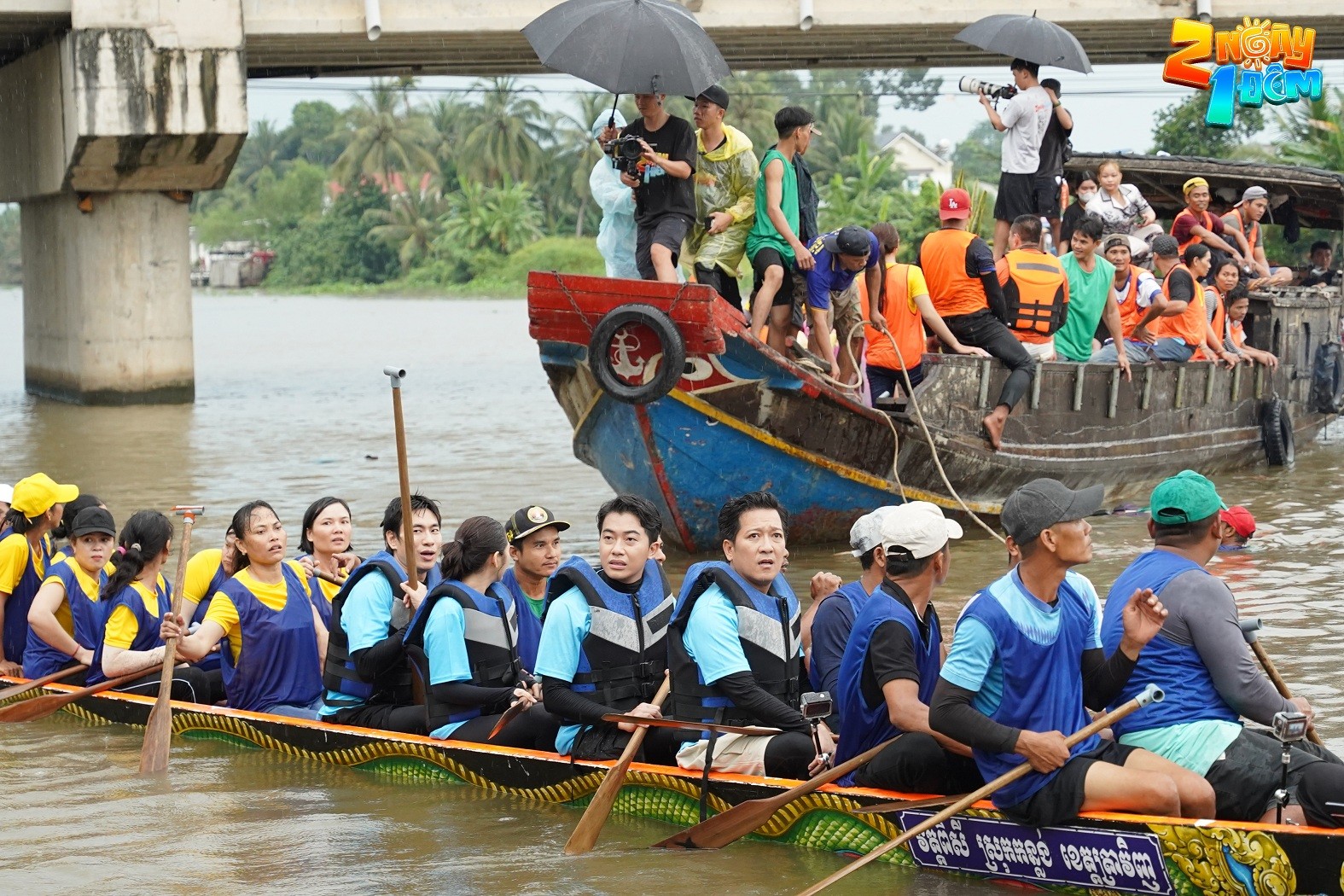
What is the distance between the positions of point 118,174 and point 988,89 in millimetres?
10805

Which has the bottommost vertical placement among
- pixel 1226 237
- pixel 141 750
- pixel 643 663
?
pixel 141 750

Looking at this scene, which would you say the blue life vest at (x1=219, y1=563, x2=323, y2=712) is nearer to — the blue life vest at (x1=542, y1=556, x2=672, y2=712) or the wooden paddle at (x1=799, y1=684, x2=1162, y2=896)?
the blue life vest at (x1=542, y1=556, x2=672, y2=712)

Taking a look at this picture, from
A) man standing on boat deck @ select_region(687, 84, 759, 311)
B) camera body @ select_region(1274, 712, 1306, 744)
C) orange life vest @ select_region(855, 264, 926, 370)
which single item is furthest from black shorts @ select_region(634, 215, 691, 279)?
camera body @ select_region(1274, 712, 1306, 744)

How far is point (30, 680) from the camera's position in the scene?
7.50 m

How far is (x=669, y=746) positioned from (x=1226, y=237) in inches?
422

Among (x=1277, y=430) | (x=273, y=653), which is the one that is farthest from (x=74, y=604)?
(x=1277, y=430)

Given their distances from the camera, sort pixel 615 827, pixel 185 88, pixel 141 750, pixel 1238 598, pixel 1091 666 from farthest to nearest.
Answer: pixel 185 88 → pixel 1238 598 → pixel 141 750 → pixel 615 827 → pixel 1091 666

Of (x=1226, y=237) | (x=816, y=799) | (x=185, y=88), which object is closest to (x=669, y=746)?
(x=816, y=799)

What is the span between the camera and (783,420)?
10406 mm

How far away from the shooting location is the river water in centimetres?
550

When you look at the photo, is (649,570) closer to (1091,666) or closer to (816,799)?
(816,799)

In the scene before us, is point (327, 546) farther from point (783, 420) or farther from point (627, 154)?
point (783, 420)

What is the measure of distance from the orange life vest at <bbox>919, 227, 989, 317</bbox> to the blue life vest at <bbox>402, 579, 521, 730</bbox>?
17.8ft

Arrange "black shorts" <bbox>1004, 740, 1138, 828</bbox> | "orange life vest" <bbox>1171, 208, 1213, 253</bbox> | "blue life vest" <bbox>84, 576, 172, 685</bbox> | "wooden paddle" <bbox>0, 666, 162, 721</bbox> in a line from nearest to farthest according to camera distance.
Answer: "black shorts" <bbox>1004, 740, 1138, 828</bbox>, "blue life vest" <bbox>84, 576, 172, 685</bbox>, "wooden paddle" <bbox>0, 666, 162, 721</bbox>, "orange life vest" <bbox>1171, 208, 1213, 253</bbox>
